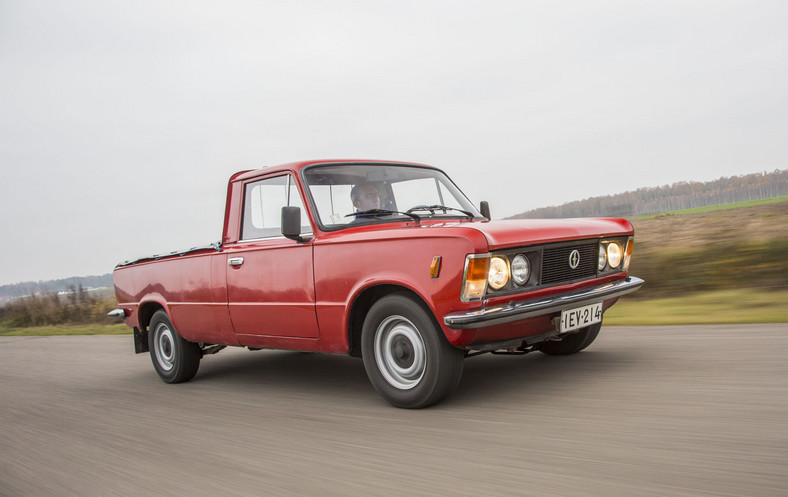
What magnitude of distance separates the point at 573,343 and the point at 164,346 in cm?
413

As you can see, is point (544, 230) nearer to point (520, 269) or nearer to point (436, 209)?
point (520, 269)

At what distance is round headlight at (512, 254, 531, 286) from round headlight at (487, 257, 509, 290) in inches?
3.2

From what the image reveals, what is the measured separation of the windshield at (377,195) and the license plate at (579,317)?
1.34 meters

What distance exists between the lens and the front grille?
410cm

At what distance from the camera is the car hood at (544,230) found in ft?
12.3

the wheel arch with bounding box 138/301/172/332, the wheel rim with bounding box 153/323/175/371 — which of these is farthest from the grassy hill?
the wheel arch with bounding box 138/301/172/332

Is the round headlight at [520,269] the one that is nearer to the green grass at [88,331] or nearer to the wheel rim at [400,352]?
the wheel rim at [400,352]

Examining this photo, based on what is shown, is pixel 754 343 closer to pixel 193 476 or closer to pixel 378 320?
pixel 378 320

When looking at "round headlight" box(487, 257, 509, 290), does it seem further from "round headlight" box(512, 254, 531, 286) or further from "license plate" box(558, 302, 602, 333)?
"license plate" box(558, 302, 602, 333)

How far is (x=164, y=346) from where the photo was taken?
6.56m

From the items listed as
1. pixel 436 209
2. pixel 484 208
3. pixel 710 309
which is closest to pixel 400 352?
pixel 436 209

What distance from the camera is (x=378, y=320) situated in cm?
411

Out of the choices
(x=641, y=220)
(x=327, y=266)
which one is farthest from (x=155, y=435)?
(x=641, y=220)

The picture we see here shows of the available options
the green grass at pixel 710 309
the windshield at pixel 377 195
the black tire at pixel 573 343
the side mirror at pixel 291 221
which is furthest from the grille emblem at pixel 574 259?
the green grass at pixel 710 309
